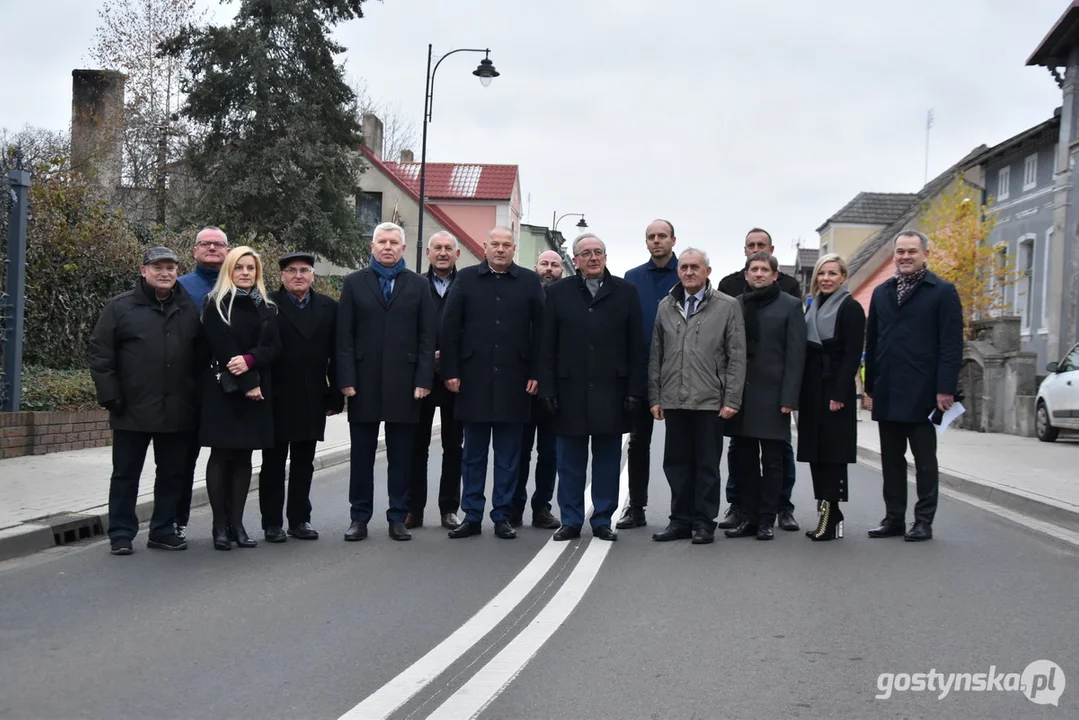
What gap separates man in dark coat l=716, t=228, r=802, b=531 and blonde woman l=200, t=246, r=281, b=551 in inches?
138

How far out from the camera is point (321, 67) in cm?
3709

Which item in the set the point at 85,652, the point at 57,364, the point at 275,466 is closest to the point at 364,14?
the point at 57,364

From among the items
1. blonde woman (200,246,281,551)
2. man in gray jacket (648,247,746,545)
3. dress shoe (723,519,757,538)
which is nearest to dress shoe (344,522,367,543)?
blonde woman (200,246,281,551)

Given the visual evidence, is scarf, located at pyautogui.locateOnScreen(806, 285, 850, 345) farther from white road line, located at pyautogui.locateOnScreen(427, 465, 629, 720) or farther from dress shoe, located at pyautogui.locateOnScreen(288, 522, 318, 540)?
dress shoe, located at pyautogui.locateOnScreen(288, 522, 318, 540)

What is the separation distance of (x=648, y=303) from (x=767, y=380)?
4.16 feet

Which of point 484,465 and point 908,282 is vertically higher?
point 908,282

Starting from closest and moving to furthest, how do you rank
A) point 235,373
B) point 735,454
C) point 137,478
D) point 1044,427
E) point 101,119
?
point 235,373 → point 137,478 → point 735,454 → point 1044,427 → point 101,119

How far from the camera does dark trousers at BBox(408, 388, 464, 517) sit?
9.20m

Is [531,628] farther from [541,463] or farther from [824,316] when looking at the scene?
[824,316]

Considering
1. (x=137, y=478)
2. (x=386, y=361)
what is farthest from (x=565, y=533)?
(x=137, y=478)

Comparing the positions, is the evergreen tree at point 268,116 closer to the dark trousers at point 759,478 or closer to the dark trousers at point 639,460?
the dark trousers at point 639,460

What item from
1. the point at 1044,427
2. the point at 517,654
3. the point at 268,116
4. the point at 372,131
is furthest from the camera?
the point at 372,131

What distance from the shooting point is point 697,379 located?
28.1 feet

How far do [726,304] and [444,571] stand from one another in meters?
2.83
